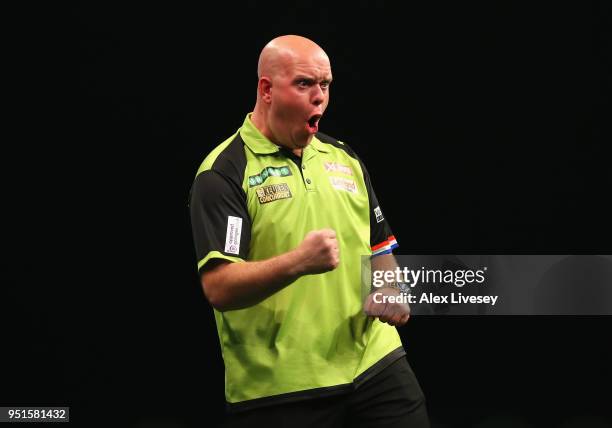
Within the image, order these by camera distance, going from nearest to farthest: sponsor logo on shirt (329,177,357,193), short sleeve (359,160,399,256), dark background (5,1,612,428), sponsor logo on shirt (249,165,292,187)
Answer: sponsor logo on shirt (249,165,292,187) → sponsor logo on shirt (329,177,357,193) → short sleeve (359,160,399,256) → dark background (5,1,612,428)

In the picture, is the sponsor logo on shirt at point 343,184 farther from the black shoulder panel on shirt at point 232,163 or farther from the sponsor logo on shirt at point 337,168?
the black shoulder panel on shirt at point 232,163

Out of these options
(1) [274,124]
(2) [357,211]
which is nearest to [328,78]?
(1) [274,124]

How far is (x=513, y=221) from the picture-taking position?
161 inches

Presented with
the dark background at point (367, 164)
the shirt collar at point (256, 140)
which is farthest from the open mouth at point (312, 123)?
the dark background at point (367, 164)

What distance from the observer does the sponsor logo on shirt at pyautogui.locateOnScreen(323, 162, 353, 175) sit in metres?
2.69

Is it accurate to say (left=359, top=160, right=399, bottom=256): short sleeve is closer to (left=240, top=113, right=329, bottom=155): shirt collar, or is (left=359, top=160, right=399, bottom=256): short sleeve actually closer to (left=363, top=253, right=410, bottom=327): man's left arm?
(left=363, top=253, right=410, bottom=327): man's left arm

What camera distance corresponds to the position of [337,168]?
2.71 meters

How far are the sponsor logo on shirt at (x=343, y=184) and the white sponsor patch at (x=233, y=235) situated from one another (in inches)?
12.9

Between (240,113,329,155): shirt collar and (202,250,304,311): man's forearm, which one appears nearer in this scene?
(202,250,304,311): man's forearm

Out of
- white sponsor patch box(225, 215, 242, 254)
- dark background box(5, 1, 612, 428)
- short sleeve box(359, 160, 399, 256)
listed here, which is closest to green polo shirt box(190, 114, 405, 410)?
white sponsor patch box(225, 215, 242, 254)

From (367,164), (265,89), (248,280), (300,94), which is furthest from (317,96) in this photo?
(367,164)

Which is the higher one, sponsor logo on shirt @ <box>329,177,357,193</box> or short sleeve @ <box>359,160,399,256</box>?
sponsor logo on shirt @ <box>329,177,357,193</box>

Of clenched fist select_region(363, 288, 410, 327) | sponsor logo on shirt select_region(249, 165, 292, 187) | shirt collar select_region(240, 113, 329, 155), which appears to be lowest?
clenched fist select_region(363, 288, 410, 327)

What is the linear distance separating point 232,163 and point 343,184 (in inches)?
13.0
